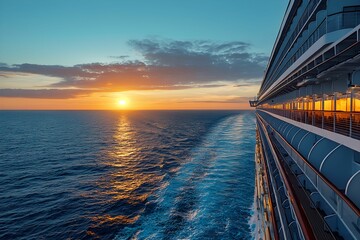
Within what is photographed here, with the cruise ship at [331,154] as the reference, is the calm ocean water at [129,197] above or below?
below

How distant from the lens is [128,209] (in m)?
20.6

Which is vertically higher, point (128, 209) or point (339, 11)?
point (339, 11)

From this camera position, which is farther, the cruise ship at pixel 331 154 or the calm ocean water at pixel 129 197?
the calm ocean water at pixel 129 197

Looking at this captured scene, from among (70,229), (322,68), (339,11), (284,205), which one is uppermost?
(339,11)

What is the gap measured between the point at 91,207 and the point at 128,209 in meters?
3.17

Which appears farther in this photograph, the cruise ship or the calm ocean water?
the calm ocean water

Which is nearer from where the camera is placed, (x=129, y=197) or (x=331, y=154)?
(x=331, y=154)

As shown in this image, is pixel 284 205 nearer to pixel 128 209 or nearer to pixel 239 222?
pixel 239 222

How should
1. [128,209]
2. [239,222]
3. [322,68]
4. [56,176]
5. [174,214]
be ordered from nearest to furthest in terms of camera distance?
[322,68] < [239,222] < [174,214] < [128,209] < [56,176]

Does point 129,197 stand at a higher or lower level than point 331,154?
lower

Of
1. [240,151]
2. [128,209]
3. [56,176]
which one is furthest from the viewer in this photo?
[240,151]

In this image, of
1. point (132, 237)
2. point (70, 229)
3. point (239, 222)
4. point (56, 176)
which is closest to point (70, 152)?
point (56, 176)

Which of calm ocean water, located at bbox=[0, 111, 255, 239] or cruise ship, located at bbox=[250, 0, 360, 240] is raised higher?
cruise ship, located at bbox=[250, 0, 360, 240]

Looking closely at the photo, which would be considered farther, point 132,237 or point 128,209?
point 128,209
